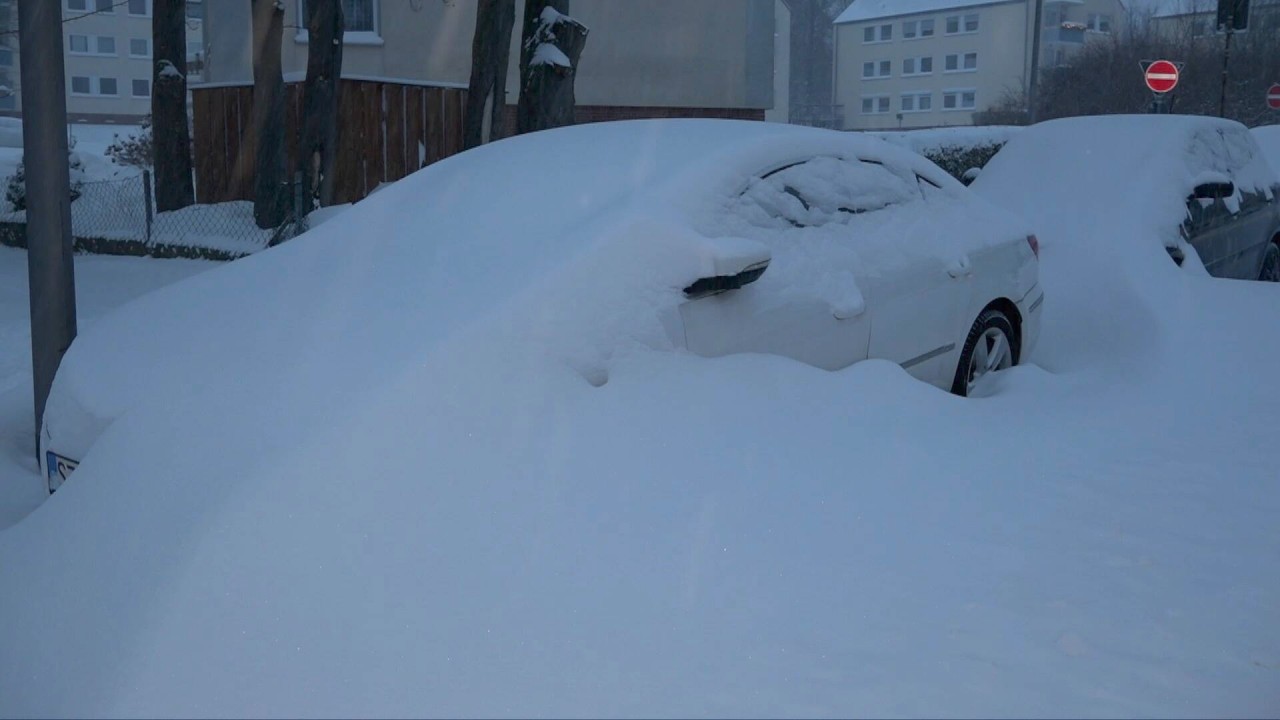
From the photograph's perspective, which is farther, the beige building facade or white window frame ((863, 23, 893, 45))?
white window frame ((863, 23, 893, 45))

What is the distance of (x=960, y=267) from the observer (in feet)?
18.5

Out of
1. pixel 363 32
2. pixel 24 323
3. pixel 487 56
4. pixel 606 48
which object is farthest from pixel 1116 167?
pixel 606 48

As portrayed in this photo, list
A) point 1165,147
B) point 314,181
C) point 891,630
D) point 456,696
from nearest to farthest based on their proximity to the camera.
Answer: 1. point 456,696
2. point 891,630
3. point 1165,147
4. point 314,181

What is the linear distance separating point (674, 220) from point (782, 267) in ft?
1.80

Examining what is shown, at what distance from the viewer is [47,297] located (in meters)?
5.66

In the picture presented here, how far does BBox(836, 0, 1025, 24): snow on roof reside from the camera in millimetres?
66500

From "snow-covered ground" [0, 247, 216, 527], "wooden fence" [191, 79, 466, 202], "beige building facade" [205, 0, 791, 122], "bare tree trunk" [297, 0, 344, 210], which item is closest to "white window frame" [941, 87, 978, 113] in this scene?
"beige building facade" [205, 0, 791, 122]

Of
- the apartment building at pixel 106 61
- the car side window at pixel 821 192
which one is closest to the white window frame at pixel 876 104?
the apartment building at pixel 106 61

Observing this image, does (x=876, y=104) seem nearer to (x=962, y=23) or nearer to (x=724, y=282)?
(x=962, y=23)

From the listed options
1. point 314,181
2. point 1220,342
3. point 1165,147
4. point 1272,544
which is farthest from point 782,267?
point 314,181

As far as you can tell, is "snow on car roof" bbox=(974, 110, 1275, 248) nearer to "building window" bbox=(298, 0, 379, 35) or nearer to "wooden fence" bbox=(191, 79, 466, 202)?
"wooden fence" bbox=(191, 79, 466, 202)

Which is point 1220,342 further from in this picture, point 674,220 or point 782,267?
point 674,220

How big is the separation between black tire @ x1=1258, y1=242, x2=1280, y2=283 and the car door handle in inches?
195

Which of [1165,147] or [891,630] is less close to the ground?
[1165,147]
